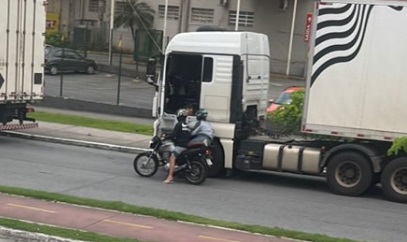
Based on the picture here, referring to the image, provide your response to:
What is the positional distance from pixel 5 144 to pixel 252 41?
7387 millimetres

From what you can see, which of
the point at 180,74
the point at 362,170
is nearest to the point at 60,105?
the point at 180,74

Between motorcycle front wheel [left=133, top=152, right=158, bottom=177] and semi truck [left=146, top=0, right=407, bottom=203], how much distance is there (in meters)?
0.91

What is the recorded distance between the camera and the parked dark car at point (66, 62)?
34.4 m

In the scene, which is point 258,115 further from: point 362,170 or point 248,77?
point 362,170

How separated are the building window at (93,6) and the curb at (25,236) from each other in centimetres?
4172

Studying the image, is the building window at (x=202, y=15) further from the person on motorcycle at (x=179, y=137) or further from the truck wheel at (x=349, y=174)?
the truck wheel at (x=349, y=174)

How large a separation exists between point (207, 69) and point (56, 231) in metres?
6.78

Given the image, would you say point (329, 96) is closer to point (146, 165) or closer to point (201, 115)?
point (201, 115)

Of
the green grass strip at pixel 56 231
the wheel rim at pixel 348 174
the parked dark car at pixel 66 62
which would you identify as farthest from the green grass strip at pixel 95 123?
the green grass strip at pixel 56 231

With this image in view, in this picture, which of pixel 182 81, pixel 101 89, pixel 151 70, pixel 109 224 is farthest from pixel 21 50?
pixel 101 89

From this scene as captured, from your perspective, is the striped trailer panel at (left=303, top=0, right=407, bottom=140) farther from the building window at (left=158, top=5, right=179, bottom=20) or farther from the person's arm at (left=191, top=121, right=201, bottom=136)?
the building window at (left=158, top=5, right=179, bottom=20)

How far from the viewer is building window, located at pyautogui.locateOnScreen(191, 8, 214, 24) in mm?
44969

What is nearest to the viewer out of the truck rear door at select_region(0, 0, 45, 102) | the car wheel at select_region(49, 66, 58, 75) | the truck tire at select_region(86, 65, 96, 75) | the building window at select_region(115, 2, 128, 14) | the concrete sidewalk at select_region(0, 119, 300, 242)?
the concrete sidewalk at select_region(0, 119, 300, 242)

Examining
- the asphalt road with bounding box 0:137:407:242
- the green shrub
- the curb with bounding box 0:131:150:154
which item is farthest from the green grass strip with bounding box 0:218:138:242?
the curb with bounding box 0:131:150:154
